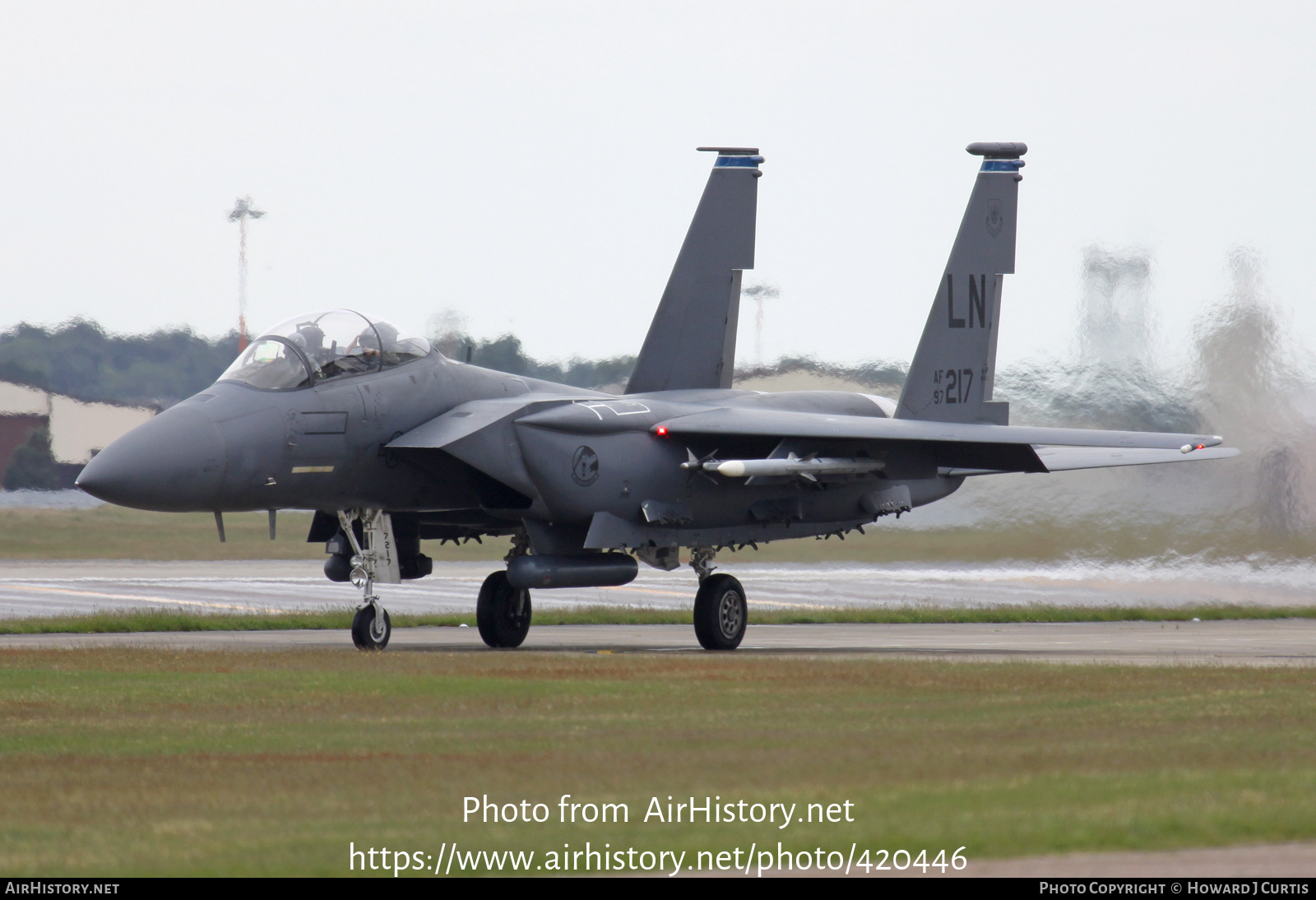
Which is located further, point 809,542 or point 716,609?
point 809,542

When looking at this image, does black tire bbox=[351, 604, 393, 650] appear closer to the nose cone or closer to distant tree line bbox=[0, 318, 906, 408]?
the nose cone

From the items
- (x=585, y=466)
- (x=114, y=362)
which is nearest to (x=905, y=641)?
(x=585, y=466)

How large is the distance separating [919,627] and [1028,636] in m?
2.43

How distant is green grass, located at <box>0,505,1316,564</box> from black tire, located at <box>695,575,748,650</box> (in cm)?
759

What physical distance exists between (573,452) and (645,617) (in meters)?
7.12

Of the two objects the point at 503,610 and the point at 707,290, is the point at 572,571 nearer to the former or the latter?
the point at 503,610

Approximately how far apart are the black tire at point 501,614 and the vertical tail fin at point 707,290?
3285mm

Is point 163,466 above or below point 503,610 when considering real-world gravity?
above

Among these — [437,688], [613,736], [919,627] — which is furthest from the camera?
[919,627]

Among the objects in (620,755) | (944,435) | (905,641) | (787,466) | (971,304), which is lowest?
(905,641)

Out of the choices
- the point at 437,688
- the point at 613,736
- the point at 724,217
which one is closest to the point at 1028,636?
the point at 724,217

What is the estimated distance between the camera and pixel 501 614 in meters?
18.4

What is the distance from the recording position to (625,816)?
730 cm
